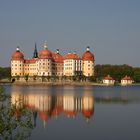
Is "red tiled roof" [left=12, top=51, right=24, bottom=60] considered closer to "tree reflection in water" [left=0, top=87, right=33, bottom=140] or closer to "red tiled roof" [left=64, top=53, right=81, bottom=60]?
"red tiled roof" [left=64, top=53, right=81, bottom=60]

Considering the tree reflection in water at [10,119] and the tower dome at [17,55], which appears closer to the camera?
the tree reflection in water at [10,119]

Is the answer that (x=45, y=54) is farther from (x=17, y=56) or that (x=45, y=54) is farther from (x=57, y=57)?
(x=17, y=56)

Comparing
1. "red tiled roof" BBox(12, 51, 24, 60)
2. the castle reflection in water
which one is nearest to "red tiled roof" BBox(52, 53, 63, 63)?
"red tiled roof" BBox(12, 51, 24, 60)

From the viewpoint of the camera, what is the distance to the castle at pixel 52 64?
74.8 metres

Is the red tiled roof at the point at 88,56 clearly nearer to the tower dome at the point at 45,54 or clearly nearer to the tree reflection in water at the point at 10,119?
the tower dome at the point at 45,54

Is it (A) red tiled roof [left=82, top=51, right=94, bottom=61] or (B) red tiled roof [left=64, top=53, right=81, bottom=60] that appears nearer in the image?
(B) red tiled roof [left=64, top=53, right=81, bottom=60]

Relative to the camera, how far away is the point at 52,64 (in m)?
75.6

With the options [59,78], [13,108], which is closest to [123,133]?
[13,108]

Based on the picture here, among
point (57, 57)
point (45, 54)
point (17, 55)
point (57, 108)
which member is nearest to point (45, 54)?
point (45, 54)

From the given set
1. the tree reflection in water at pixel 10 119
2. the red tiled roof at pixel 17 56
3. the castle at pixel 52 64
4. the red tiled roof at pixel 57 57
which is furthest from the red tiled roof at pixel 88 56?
the tree reflection in water at pixel 10 119

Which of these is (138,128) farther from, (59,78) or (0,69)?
(0,69)

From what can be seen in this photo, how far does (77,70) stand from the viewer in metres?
75.4

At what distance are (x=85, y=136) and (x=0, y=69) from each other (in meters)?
83.8

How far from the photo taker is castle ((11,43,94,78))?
74.8m
